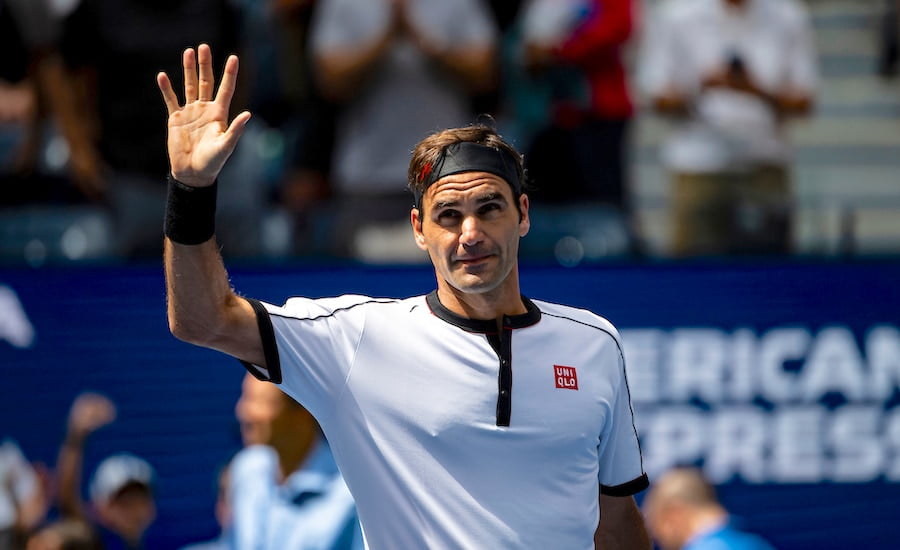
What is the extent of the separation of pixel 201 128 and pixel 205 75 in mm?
165

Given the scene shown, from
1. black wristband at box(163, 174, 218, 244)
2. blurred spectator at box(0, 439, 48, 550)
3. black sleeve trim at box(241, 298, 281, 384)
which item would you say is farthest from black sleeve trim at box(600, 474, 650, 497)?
blurred spectator at box(0, 439, 48, 550)

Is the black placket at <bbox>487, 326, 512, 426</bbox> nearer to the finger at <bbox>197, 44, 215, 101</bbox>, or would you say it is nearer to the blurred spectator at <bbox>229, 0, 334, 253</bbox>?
the finger at <bbox>197, 44, 215, 101</bbox>

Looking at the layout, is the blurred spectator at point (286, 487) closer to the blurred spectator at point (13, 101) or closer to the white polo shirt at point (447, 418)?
the white polo shirt at point (447, 418)

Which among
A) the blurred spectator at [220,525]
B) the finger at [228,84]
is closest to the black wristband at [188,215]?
the finger at [228,84]

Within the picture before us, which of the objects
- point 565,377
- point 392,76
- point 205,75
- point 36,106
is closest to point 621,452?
point 565,377

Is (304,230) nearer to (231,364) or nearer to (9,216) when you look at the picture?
→ (231,364)

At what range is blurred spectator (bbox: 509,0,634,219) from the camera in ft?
24.4

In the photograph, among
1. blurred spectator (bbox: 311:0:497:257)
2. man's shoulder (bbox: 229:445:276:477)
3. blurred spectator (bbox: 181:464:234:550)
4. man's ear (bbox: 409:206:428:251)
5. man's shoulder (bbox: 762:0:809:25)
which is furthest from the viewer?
man's shoulder (bbox: 762:0:809:25)

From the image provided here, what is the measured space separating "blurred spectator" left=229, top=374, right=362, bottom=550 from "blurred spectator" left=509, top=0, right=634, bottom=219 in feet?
8.22

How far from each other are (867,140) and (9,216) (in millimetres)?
5143

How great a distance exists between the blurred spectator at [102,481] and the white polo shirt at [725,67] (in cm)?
312

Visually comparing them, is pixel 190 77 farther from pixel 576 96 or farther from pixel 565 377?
pixel 576 96

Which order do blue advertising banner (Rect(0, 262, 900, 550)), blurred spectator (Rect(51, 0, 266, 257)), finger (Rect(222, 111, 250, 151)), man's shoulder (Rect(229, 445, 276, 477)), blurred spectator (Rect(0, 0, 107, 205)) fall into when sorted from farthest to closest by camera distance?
blurred spectator (Rect(0, 0, 107, 205))
blurred spectator (Rect(51, 0, 266, 257))
blue advertising banner (Rect(0, 262, 900, 550))
man's shoulder (Rect(229, 445, 276, 477))
finger (Rect(222, 111, 250, 151))

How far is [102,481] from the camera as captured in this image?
691cm
